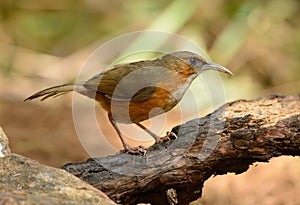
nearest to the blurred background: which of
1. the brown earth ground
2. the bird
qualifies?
the brown earth ground

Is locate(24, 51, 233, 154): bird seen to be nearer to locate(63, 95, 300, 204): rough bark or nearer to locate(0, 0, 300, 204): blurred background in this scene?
locate(63, 95, 300, 204): rough bark

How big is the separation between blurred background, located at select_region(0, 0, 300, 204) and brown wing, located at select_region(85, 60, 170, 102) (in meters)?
2.26

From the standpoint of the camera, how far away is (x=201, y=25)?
743 centimetres

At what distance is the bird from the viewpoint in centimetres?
390

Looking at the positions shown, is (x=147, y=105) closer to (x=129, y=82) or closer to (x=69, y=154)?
(x=129, y=82)

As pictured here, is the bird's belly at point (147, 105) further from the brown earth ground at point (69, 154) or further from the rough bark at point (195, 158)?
the brown earth ground at point (69, 154)

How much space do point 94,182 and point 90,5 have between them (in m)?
4.81

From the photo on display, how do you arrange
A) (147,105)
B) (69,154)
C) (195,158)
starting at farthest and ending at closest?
(69,154), (147,105), (195,158)

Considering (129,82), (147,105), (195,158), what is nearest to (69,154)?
(129,82)

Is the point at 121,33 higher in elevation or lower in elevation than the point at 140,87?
higher

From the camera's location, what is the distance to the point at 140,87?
3967mm

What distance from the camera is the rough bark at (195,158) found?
3.34 m

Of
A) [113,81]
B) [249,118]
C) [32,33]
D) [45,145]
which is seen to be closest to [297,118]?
[249,118]

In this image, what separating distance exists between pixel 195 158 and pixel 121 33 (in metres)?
4.14
